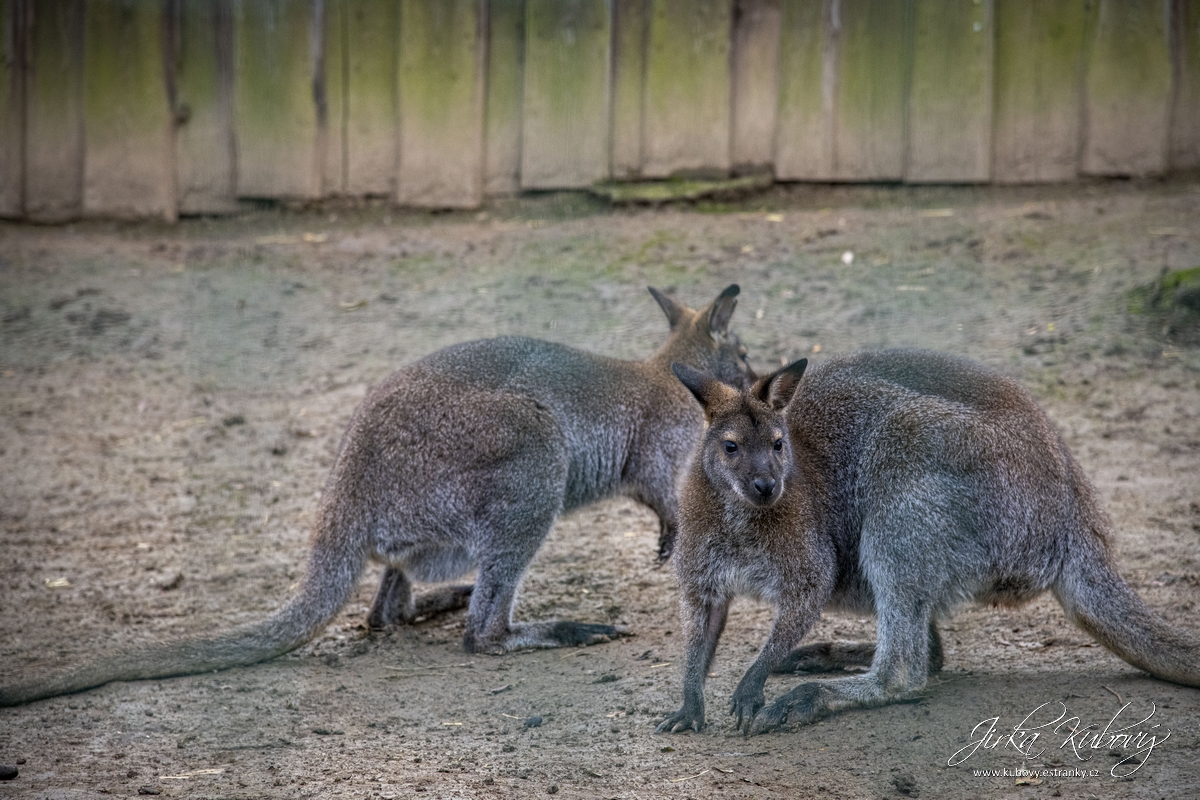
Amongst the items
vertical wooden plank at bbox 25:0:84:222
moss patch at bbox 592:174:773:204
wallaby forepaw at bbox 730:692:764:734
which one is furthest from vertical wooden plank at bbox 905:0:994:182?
vertical wooden plank at bbox 25:0:84:222

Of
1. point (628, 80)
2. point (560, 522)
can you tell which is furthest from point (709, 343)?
point (628, 80)

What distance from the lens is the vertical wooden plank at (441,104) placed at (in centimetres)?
873

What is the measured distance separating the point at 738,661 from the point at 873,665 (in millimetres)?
675

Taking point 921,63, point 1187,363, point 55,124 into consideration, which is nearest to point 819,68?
point 921,63

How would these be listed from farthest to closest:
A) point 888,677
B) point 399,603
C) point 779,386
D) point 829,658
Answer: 1. point 399,603
2. point 829,658
3. point 779,386
4. point 888,677

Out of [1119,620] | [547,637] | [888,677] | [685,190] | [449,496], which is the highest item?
[685,190]

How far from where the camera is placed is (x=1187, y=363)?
682 cm

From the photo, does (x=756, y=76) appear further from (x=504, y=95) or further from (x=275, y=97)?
(x=275, y=97)

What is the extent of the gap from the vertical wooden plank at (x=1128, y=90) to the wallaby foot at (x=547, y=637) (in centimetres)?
519

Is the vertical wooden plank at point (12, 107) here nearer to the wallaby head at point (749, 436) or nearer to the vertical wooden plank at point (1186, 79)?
the wallaby head at point (749, 436)

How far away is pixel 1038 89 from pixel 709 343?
3.53 metres

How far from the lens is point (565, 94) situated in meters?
8.74

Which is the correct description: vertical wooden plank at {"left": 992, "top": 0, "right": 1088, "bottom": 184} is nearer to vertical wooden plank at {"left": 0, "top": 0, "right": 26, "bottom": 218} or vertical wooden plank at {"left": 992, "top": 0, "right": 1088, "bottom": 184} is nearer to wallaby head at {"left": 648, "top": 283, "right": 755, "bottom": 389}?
wallaby head at {"left": 648, "top": 283, "right": 755, "bottom": 389}

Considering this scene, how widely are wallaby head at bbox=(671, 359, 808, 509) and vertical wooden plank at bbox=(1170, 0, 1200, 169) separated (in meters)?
5.24
